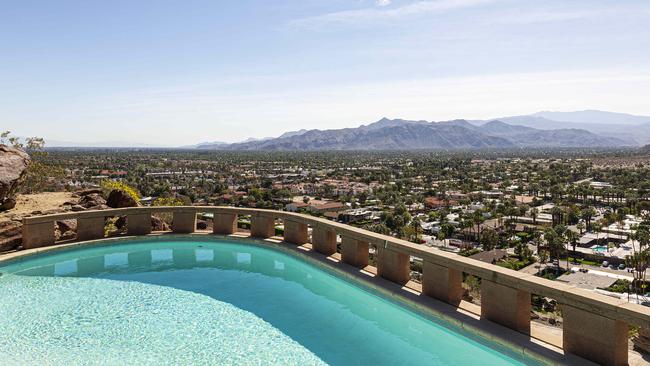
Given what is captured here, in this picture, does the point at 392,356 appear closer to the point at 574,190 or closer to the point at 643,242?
the point at 643,242

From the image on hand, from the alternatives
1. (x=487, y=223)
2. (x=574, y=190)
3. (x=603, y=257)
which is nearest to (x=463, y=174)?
(x=574, y=190)

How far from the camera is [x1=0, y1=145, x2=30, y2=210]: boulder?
482 inches

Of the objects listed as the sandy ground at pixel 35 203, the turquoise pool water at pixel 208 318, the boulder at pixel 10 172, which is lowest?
the turquoise pool water at pixel 208 318

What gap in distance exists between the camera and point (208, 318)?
7602mm

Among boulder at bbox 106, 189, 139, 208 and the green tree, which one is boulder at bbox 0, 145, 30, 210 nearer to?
boulder at bbox 106, 189, 139, 208

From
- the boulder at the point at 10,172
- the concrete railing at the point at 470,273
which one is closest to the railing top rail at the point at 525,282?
the concrete railing at the point at 470,273

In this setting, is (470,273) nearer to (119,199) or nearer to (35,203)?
(119,199)

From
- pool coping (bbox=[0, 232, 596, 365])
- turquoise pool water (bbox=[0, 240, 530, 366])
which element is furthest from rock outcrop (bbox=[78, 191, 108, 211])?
turquoise pool water (bbox=[0, 240, 530, 366])

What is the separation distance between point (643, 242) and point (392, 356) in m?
53.0

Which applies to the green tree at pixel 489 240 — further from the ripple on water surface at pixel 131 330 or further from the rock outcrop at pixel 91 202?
the ripple on water surface at pixel 131 330

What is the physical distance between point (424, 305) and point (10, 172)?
1192cm

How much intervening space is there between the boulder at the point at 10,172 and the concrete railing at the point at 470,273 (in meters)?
1.72

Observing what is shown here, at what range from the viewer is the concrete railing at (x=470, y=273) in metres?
4.88

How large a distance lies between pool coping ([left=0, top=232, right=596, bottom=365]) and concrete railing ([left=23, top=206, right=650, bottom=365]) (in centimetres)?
15
